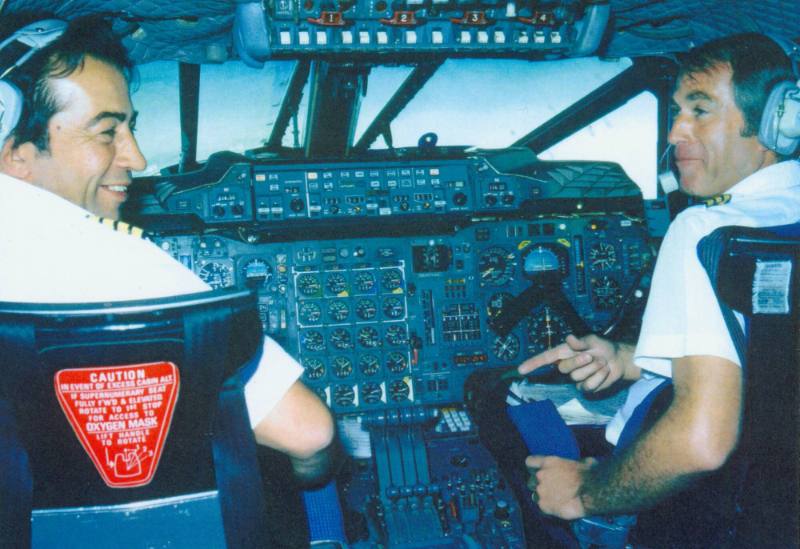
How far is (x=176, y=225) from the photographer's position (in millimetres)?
2232

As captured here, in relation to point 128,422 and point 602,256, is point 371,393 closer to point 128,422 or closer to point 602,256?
point 602,256

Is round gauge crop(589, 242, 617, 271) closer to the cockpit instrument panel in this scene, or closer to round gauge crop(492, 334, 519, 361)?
the cockpit instrument panel

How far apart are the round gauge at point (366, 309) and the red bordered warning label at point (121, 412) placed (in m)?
1.68

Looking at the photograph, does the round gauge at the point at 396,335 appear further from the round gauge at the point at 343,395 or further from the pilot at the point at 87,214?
the pilot at the point at 87,214

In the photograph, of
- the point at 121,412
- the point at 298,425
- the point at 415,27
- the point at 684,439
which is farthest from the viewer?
the point at 415,27

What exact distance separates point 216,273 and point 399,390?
967mm

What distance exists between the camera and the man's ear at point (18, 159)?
1.10 metres

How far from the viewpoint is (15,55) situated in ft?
3.54

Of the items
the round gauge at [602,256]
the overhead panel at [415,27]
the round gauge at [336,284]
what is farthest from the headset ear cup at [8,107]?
the round gauge at [602,256]

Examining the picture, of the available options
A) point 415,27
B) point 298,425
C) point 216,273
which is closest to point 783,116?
point 415,27

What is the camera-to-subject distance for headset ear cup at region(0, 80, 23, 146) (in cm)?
103

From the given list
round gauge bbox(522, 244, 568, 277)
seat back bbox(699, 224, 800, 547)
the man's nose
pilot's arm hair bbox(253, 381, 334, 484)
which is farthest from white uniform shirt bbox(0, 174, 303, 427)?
round gauge bbox(522, 244, 568, 277)

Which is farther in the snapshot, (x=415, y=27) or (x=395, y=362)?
(x=395, y=362)

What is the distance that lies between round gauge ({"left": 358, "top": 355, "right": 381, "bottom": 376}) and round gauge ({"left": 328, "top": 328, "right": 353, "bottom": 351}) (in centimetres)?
8
